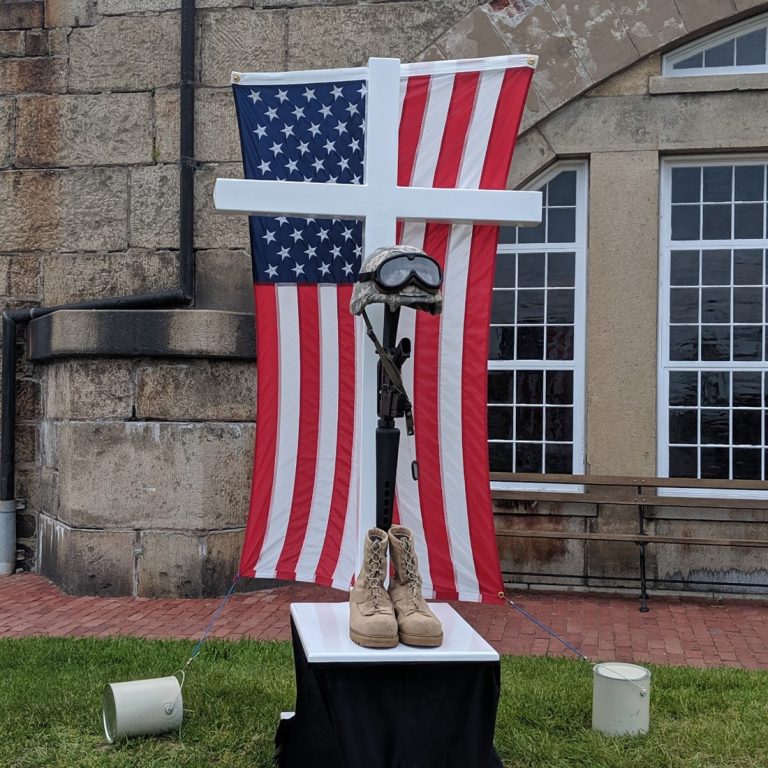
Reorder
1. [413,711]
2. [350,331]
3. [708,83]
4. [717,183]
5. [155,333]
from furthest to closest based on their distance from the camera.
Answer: [717,183] < [708,83] < [155,333] < [350,331] < [413,711]

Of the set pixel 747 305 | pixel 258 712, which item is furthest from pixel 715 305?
pixel 258 712

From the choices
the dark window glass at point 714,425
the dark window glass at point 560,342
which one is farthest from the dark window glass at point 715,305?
the dark window glass at point 560,342

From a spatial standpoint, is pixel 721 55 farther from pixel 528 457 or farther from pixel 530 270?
pixel 528 457

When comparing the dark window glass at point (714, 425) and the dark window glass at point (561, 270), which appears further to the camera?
the dark window glass at point (561, 270)

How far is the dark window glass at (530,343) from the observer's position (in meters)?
7.42

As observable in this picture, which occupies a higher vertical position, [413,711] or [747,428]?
[747,428]

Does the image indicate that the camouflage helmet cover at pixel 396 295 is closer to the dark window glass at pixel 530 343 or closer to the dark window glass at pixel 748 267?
the dark window glass at pixel 530 343

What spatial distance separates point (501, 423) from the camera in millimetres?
7473

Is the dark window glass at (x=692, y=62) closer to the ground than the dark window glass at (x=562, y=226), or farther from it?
farther from it

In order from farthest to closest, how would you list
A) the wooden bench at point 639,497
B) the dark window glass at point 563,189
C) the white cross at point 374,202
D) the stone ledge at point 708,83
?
the dark window glass at point 563,189, the stone ledge at point 708,83, the wooden bench at point 639,497, the white cross at point 374,202

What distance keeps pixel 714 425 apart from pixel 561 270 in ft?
5.55

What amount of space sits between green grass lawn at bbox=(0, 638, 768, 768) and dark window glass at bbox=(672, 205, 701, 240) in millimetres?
3596

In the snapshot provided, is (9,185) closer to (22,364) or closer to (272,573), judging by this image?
(22,364)

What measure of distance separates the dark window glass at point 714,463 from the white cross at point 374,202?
418 cm
